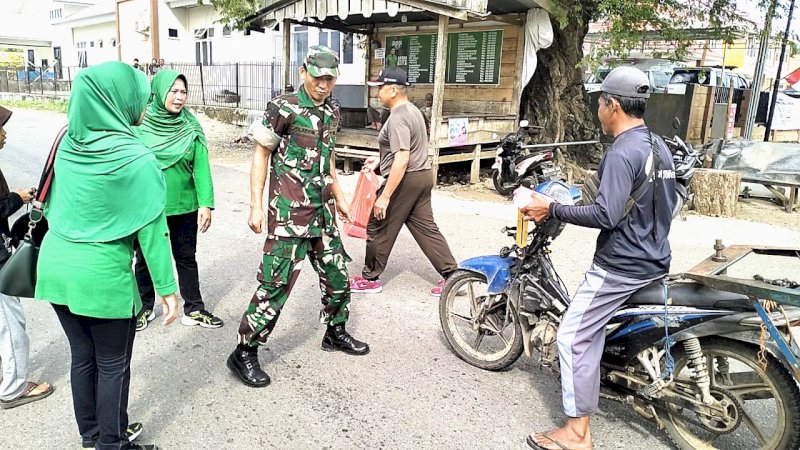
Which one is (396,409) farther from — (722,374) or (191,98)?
(191,98)

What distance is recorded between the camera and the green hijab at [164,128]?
12.8ft

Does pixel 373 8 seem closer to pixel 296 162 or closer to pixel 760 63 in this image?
pixel 296 162

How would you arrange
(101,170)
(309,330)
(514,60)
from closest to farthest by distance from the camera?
1. (101,170)
2. (309,330)
3. (514,60)

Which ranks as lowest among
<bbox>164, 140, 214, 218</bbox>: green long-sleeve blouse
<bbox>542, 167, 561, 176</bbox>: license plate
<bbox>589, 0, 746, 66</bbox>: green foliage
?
<bbox>164, 140, 214, 218</bbox>: green long-sleeve blouse

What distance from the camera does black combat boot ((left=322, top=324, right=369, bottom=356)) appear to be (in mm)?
3955

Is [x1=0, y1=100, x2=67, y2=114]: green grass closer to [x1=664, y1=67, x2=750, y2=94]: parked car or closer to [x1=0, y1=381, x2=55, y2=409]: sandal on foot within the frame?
[x1=664, y1=67, x2=750, y2=94]: parked car

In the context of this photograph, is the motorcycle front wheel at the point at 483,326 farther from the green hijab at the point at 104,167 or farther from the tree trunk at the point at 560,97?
the tree trunk at the point at 560,97

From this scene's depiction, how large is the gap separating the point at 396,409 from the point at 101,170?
6.27 ft

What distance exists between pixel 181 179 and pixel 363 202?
4.92 ft

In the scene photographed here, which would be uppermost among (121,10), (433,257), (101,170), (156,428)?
(121,10)

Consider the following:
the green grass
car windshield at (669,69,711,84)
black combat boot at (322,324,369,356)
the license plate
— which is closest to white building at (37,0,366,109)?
the green grass

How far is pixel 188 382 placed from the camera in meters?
3.55

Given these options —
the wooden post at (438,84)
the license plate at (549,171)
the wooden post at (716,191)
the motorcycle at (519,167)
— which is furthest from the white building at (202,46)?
the license plate at (549,171)

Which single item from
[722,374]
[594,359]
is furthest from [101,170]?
[722,374]
